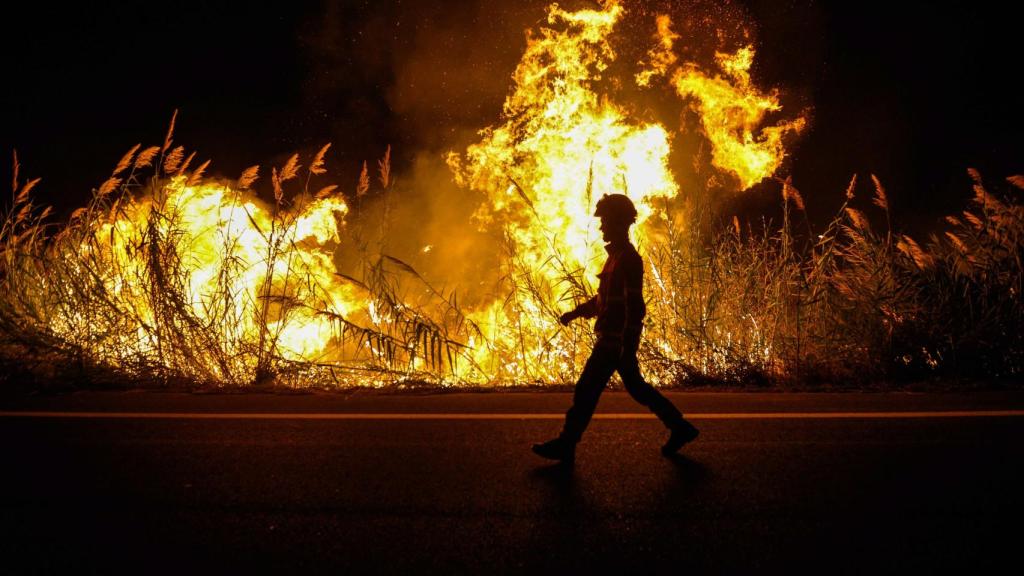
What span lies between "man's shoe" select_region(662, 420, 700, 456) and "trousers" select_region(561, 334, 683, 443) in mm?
33

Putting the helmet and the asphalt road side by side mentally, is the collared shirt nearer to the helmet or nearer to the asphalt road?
the helmet

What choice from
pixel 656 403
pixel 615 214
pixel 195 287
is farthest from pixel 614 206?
pixel 195 287

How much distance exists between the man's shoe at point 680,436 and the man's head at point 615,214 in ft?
4.13

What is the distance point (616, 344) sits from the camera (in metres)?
4.72

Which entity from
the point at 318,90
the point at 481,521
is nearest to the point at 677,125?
the point at 318,90

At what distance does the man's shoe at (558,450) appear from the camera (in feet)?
15.1

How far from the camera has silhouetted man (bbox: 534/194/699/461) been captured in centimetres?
467

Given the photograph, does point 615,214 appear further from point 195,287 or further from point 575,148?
point 575,148

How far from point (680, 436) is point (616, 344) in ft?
2.37

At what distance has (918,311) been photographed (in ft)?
26.7

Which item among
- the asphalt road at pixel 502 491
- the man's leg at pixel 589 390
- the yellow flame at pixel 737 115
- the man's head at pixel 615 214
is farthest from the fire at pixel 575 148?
the man's leg at pixel 589 390

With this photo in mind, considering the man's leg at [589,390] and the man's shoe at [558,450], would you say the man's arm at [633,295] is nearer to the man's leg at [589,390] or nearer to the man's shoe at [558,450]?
the man's leg at [589,390]

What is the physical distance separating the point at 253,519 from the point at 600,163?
27.3 feet

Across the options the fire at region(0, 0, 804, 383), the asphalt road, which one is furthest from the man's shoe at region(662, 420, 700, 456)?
the fire at region(0, 0, 804, 383)
